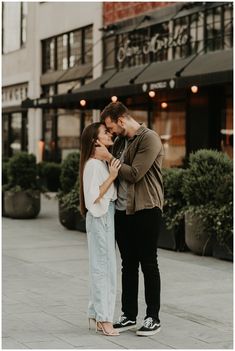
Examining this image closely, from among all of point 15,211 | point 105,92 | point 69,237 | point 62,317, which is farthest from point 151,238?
point 105,92

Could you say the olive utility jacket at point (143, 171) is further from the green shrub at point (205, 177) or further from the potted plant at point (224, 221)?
the green shrub at point (205, 177)

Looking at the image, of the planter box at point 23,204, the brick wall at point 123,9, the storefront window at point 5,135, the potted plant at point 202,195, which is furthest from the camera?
the storefront window at point 5,135

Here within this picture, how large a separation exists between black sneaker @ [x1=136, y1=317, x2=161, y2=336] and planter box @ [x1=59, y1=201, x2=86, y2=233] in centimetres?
808

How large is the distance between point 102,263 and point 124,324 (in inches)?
23.5

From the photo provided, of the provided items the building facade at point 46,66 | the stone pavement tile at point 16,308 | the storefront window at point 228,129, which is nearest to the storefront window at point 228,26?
the storefront window at point 228,129

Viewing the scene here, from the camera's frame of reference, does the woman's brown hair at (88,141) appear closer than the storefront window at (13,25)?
Yes

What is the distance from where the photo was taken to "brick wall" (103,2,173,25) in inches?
934

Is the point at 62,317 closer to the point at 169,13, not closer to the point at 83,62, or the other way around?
the point at 169,13

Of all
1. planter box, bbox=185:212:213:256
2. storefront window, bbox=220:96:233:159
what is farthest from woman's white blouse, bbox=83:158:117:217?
storefront window, bbox=220:96:233:159

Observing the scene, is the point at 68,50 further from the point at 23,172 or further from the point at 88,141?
the point at 88,141

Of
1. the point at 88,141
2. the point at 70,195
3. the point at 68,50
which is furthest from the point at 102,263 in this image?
the point at 68,50

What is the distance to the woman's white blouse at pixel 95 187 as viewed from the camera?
630 centimetres

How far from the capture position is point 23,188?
17500 millimetres

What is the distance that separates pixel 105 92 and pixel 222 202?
A: 35.4 ft
